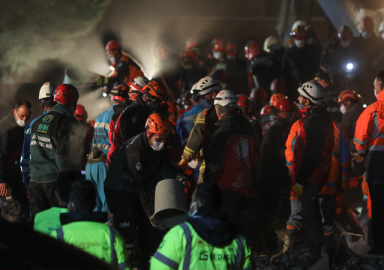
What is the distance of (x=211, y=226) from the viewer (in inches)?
154

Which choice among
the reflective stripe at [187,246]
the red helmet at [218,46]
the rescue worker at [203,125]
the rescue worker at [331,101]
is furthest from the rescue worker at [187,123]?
the red helmet at [218,46]

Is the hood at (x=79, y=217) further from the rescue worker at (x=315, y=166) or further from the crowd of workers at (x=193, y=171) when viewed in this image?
the rescue worker at (x=315, y=166)

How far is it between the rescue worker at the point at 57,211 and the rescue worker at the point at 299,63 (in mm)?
8809

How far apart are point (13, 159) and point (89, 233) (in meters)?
4.99

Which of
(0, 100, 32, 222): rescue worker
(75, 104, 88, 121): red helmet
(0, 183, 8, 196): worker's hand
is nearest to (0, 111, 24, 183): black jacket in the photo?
(0, 100, 32, 222): rescue worker

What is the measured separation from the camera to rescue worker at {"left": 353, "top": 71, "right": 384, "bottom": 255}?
282 inches

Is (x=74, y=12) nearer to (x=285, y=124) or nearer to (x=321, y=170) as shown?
(x=285, y=124)

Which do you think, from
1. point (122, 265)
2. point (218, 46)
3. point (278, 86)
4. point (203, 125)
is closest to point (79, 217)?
point (122, 265)

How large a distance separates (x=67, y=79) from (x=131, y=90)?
4.48 m

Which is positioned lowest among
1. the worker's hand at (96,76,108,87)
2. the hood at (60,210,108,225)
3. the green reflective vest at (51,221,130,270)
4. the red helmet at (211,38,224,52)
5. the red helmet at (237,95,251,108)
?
the green reflective vest at (51,221,130,270)

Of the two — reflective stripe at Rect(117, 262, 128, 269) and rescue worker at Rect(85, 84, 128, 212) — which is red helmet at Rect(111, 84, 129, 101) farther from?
reflective stripe at Rect(117, 262, 128, 269)

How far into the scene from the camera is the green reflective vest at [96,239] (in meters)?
4.07

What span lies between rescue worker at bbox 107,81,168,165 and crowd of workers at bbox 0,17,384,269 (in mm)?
15

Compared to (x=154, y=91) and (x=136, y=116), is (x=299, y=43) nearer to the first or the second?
(x=154, y=91)
